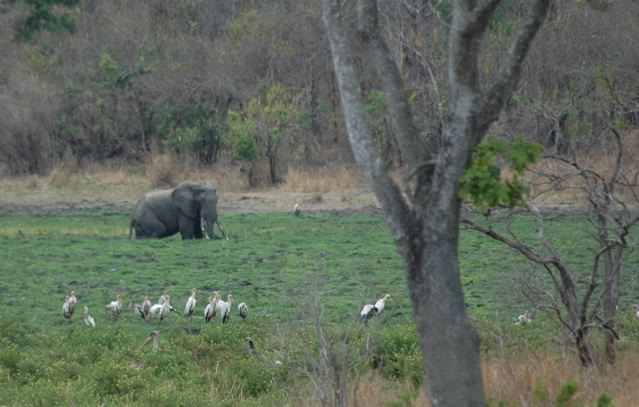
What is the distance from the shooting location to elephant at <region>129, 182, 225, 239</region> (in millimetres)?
28109

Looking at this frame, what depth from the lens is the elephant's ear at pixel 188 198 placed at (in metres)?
28.1

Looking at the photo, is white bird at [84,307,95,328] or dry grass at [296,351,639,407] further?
white bird at [84,307,95,328]

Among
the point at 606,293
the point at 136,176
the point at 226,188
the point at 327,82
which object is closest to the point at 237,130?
the point at 226,188

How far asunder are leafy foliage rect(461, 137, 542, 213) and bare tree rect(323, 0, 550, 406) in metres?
0.28

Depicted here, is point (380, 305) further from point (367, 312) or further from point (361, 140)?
point (361, 140)

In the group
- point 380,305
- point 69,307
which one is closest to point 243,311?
point 380,305

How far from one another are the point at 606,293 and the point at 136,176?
92.7 ft

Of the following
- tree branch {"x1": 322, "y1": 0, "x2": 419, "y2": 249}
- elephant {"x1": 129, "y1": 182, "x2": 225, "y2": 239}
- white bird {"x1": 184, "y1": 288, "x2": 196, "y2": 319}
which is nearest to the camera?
tree branch {"x1": 322, "y1": 0, "x2": 419, "y2": 249}

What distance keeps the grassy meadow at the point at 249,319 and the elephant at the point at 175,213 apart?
57 centimetres

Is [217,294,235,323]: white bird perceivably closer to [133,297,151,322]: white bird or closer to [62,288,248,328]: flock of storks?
[62,288,248,328]: flock of storks

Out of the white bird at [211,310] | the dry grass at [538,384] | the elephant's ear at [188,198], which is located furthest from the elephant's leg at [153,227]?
the dry grass at [538,384]

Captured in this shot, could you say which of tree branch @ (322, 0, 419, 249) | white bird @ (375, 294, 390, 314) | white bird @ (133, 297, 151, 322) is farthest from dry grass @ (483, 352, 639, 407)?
white bird @ (133, 297, 151, 322)

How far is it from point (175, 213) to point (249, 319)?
13.3 meters

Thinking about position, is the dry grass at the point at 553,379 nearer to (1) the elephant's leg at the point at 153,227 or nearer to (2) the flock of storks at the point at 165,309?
(2) the flock of storks at the point at 165,309
